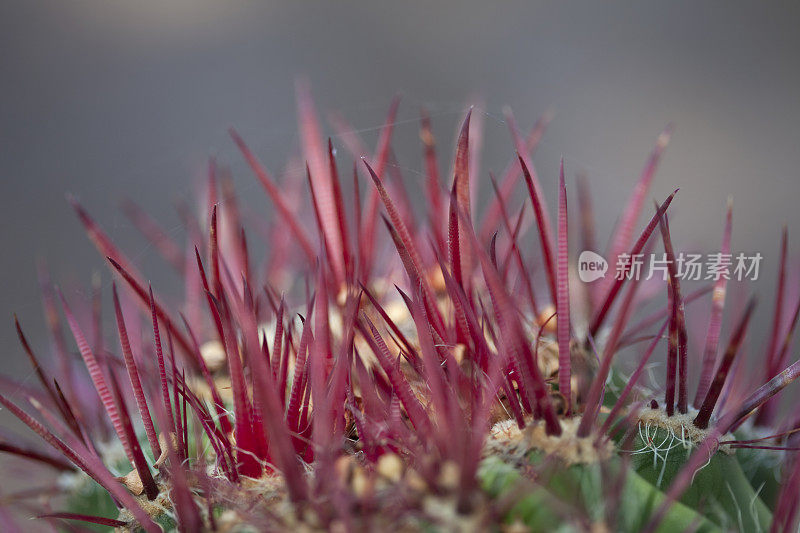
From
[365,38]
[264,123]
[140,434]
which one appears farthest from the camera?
[365,38]

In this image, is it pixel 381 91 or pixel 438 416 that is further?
pixel 381 91

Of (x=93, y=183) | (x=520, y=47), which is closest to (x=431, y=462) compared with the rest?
(x=93, y=183)

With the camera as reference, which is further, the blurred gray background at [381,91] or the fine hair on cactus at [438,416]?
the blurred gray background at [381,91]

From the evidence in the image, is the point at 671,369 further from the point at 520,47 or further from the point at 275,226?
the point at 520,47

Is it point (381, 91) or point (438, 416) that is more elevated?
point (381, 91)

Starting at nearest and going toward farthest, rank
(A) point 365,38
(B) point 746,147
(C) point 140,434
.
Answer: (C) point 140,434
(B) point 746,147
(A) point 365,38

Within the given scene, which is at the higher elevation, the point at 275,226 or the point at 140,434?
the point at 275,226

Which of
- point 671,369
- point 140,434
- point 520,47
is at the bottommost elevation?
point 140,434

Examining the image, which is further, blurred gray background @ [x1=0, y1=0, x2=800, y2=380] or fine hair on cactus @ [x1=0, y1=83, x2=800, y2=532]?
blurred gray background @ [x1=0, y1=0, x2=800, y2=380]
